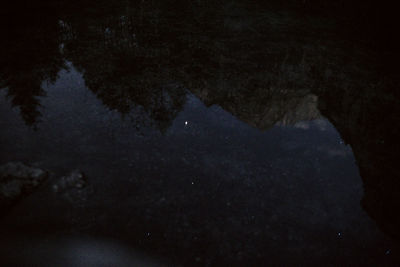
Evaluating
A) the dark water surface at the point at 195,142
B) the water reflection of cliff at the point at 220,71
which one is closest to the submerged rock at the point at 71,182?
the dark water surface at the point at 195,142

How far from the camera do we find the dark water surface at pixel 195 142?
3.75 meters

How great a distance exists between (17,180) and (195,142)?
2.95 meters

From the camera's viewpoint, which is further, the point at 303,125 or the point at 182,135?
the point at 303,125

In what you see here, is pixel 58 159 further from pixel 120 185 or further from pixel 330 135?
pixel 330 135

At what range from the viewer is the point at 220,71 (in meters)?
7.21

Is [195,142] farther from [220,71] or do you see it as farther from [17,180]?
[17,180]

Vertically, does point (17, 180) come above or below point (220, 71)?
below

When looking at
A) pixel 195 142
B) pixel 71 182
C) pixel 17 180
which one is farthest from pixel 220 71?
pixel 17 180

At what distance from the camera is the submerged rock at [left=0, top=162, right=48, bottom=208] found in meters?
3.98

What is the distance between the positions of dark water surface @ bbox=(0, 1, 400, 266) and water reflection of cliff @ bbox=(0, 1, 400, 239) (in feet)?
0.13

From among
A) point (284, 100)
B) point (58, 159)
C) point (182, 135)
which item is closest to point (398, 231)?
point (284, 100)

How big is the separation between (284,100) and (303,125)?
717mm

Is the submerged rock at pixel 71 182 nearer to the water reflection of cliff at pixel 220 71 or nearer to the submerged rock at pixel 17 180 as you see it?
the submerged rock at pixel 17 180

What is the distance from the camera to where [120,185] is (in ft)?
14.4
